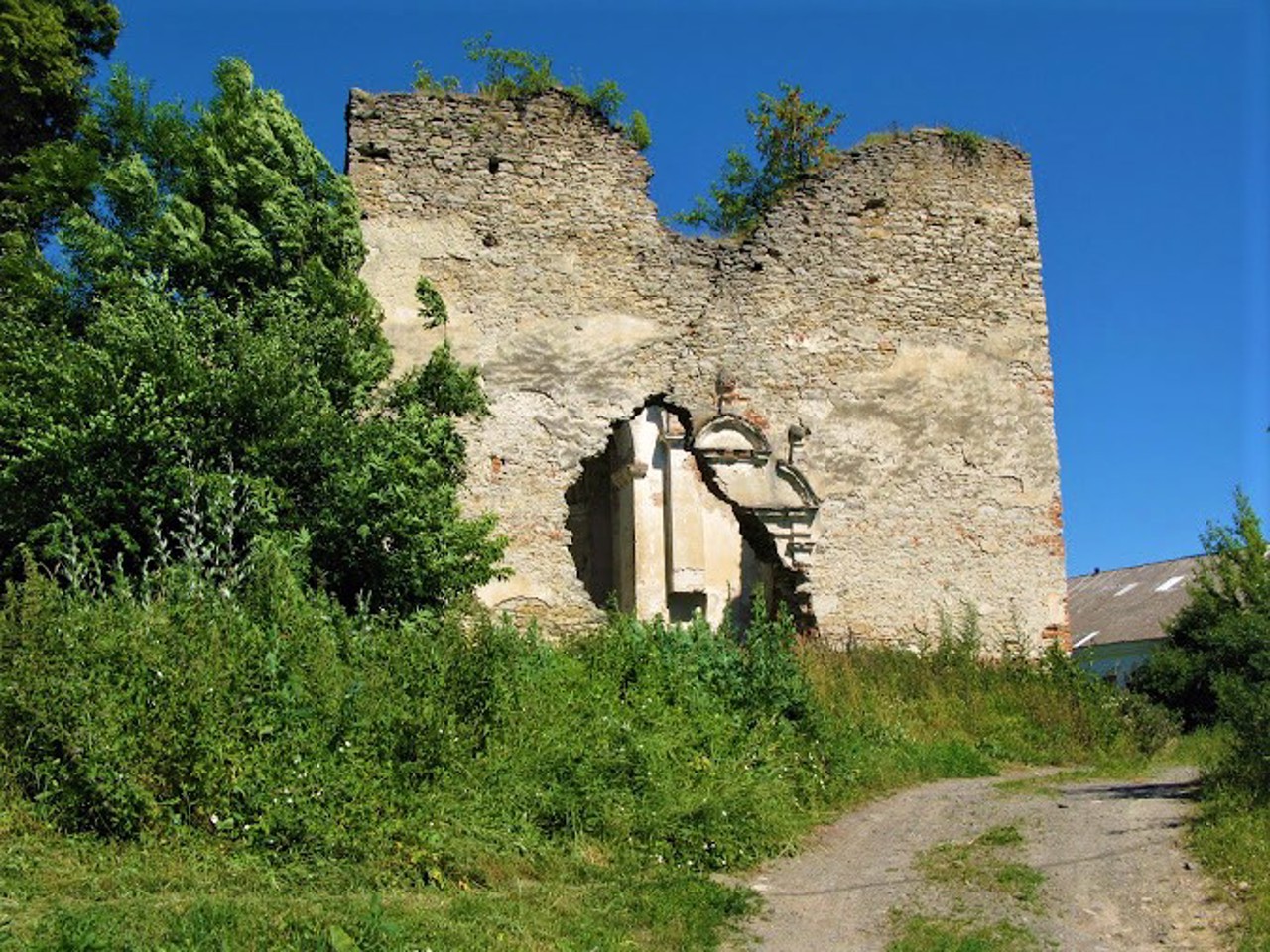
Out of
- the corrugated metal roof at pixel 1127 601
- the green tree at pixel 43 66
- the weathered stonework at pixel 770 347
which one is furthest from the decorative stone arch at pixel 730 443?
the corrugated metal roof at pixel 1127 601

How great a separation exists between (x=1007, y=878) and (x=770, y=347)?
27.5 feet

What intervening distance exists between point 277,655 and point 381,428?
361 centimetres

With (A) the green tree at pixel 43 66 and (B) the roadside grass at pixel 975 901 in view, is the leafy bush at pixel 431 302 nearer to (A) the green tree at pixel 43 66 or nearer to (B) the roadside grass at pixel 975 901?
(A) the green tree at pixel 43 66

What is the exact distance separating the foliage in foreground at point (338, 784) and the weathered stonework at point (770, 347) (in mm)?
5131

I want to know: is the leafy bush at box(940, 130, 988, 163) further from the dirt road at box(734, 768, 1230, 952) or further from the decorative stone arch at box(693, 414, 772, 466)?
the dirt road at box(734, 768, 1230, 952)

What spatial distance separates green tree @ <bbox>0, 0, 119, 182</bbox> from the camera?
13711mm

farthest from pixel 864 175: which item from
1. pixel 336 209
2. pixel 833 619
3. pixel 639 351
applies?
pixel 336 209

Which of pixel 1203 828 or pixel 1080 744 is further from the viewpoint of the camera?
pixel 1080 744

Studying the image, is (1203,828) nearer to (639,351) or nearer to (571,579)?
(571,579)

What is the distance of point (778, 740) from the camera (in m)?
8.80

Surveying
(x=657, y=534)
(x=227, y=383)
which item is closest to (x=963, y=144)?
(x=657, y=534)

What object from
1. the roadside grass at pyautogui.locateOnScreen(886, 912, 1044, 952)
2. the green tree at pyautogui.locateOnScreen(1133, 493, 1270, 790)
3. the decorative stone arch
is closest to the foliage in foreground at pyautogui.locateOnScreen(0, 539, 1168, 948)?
the roadside grass at pyautogui.locateOnScreen(886, 912, 1044, 952)

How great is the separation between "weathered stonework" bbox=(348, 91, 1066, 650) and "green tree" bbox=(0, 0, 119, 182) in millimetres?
3487

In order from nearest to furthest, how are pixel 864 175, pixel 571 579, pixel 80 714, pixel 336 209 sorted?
1. pixel 80 714
2. pixel 336 209
3. pixel 571 579
4. pixel 864 175
